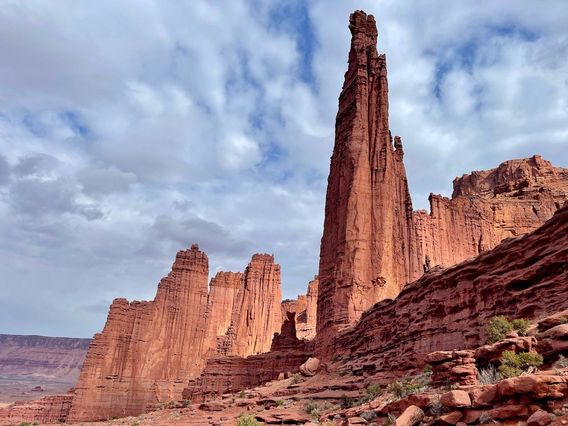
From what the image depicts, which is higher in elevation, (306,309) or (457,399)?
(306,309)

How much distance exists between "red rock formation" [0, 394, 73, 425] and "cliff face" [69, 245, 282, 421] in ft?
23.9

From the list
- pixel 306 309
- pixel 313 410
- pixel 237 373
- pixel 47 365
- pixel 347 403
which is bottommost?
pixel 313 410

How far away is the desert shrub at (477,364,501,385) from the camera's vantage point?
10.7 meters

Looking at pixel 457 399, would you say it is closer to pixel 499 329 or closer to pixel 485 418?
pixel 485 418

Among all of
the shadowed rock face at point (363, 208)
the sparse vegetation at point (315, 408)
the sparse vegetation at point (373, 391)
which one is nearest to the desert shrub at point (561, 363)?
the sparse vegetation at point (373, 391)

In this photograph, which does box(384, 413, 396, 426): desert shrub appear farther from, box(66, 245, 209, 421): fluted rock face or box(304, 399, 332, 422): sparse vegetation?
box(66, 245, 209, 421): fluted rock face

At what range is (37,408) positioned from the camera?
68.4 m

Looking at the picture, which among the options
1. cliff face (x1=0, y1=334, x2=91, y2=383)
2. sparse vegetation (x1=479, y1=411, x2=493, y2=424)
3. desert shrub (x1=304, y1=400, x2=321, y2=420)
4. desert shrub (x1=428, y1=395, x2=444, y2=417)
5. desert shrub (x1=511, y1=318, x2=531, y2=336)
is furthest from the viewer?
cliff face (x1=0, y1=334, x2=91, y2=383)

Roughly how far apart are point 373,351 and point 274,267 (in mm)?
58767

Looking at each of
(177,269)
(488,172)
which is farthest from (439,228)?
(177,269)

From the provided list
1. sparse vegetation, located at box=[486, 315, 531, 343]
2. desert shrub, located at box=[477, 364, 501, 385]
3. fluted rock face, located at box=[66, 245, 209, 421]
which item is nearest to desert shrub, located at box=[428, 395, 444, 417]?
desert shrub, located at box=[477, 364, 501, 385]

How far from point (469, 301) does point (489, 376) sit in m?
8.04

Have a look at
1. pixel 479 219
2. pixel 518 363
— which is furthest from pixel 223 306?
pixel 518 363

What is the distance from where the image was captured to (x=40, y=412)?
223ft
